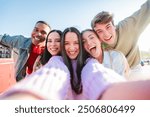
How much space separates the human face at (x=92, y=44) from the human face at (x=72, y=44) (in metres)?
0.03

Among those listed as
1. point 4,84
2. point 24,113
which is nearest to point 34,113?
point 24,113

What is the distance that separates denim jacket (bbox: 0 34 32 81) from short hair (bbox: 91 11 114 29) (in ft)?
0.81

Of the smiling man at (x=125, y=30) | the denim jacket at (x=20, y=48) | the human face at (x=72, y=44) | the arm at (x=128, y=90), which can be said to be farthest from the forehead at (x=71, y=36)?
the arm at (x=128, y=90)

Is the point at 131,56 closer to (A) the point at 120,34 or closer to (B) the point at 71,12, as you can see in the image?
(A) the point at 120,34

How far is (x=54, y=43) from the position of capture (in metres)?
0.80

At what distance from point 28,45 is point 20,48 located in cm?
5

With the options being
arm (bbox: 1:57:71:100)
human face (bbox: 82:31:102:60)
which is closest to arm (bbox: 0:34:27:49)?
human face (bbox: 82:31:102:60)

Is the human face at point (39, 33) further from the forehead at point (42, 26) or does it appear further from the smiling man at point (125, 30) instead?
the smiling man at point (125, 30)

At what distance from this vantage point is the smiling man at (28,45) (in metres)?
0.91

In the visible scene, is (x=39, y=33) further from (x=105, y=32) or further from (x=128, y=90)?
(x=128, y=90)

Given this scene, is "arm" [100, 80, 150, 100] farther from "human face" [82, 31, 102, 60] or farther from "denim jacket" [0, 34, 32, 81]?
"denim jacket" [0, 34, 32, 81]

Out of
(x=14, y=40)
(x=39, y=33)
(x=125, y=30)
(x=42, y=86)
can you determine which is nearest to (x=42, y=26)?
(x=39, y=33)

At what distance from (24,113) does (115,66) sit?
31 centimetres

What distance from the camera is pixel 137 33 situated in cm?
90
